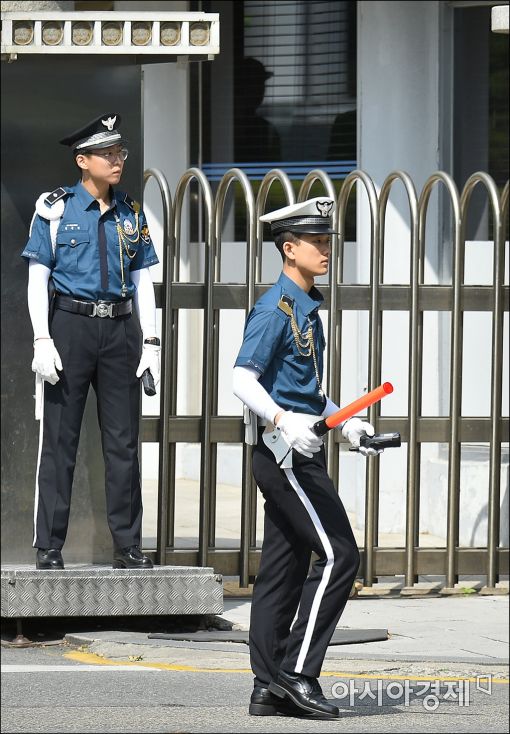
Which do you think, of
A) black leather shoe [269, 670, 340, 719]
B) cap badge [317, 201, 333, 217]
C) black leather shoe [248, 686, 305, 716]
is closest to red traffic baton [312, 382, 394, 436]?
cap badge [317, 201, 333, 217]

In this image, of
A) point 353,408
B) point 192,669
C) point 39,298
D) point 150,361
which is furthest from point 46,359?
point 353,408

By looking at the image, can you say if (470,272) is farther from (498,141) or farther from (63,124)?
(63,124)

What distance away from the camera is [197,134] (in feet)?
38.6

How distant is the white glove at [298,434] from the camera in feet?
16.7

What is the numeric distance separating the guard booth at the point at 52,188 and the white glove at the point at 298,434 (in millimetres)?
2497

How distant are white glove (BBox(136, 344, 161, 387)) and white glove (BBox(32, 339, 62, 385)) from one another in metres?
0.35

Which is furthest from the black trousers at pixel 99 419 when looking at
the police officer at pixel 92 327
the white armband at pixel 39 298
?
the white armband at pixel 39 298

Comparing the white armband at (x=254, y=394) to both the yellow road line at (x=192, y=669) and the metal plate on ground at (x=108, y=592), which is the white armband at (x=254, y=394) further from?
the metal plate on ground at (x=108, y=592)

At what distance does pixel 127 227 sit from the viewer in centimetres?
701

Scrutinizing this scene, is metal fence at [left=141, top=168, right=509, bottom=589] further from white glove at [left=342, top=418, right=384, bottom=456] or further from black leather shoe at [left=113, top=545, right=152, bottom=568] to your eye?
white glove at [left=342, top=418, right=384, bottom=456]

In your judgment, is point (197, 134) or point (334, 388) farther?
point (197, 134)

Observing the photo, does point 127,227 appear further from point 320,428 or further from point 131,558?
point 320,428

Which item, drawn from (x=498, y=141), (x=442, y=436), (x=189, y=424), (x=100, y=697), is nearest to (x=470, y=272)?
(x=498, y=141)

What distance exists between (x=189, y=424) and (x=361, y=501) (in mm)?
2156
